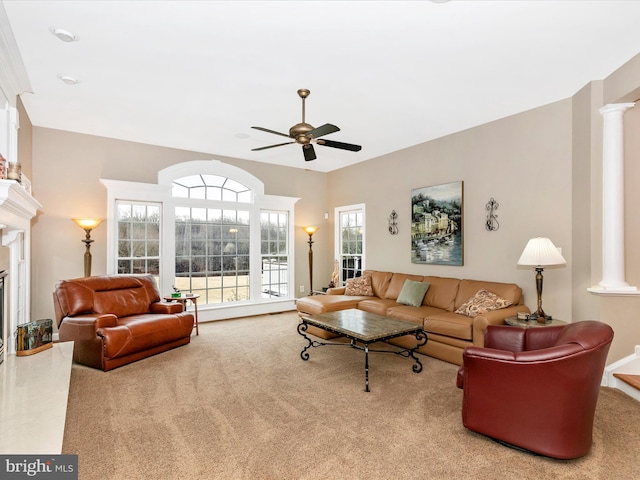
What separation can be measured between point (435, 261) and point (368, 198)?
1.93m

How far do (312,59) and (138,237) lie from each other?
165 inches

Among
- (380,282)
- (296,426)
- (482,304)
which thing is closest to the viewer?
(296,426)

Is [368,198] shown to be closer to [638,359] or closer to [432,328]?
[432,328]

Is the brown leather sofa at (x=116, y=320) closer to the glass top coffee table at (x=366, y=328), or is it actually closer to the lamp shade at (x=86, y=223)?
the lamp shade at (x=86, y=223)

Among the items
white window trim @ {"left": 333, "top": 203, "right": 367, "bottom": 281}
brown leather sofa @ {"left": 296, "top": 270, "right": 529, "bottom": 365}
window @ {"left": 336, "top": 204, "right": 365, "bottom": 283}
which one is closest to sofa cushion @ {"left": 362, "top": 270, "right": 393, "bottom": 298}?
brown leather sofa @ {"left": 296, "top": 270, "right": 529, "bottom": 365}

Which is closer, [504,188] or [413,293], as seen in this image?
[504,188]

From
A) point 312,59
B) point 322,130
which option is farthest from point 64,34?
point 322,130

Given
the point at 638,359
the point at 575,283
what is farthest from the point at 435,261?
the point at 638,359

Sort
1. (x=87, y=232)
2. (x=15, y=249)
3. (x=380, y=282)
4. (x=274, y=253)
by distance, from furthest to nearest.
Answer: (x=274, y=253)
(x=380, y=282)
(x=87, y=232)
(x=15, y=249)

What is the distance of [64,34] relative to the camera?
2.77m

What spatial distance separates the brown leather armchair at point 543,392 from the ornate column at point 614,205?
57.0 inches

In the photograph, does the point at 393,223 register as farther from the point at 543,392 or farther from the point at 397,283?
the point at 543,392

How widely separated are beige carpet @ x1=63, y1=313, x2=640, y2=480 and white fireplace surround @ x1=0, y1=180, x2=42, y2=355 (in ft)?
2.75

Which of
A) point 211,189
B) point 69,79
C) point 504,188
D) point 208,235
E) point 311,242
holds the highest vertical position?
point 69,79
